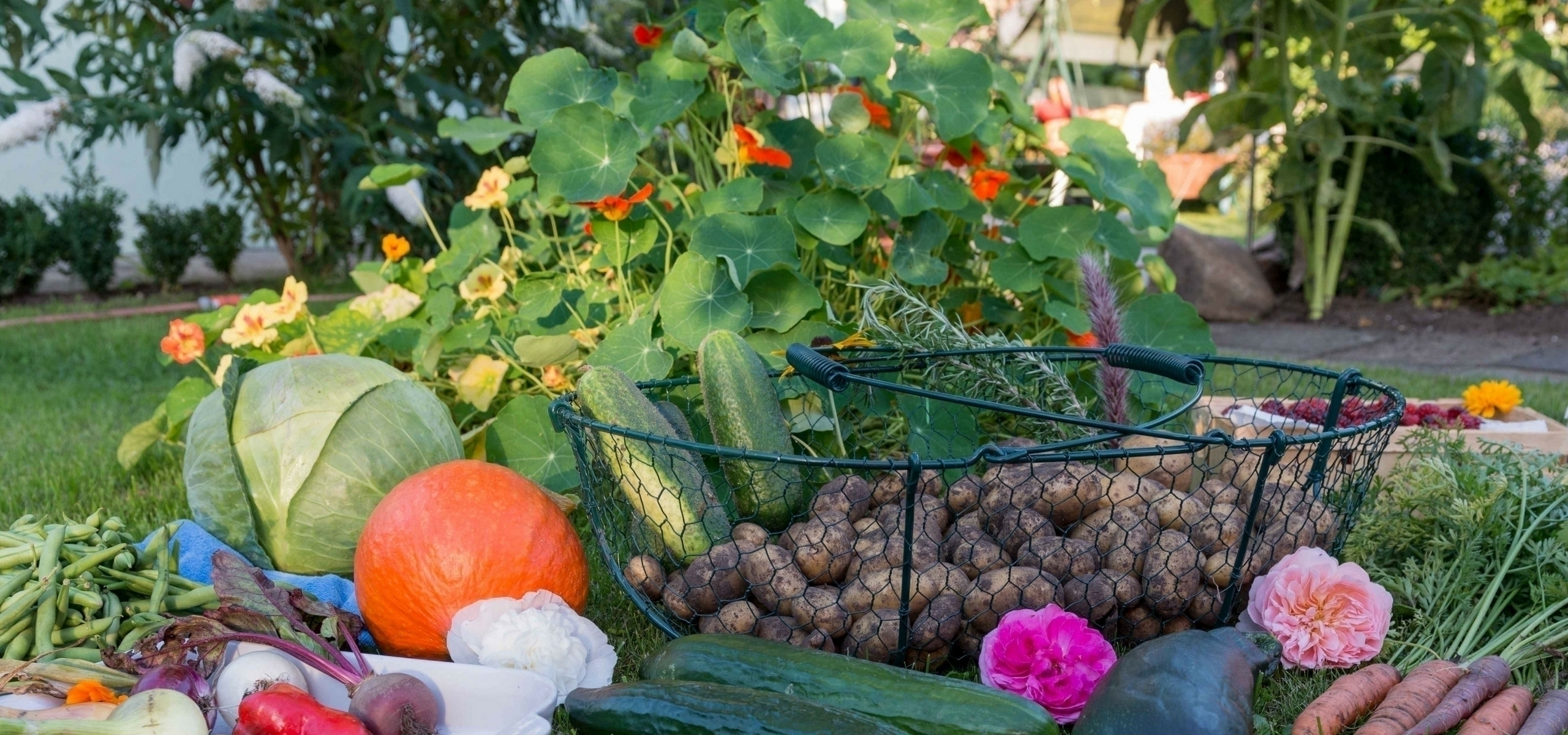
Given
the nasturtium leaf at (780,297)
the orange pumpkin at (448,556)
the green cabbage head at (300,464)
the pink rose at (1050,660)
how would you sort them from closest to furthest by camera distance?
the pink rose at (1050,660) < the orange pumpkin at (448,556) < the green cabbage head at (300,464) < the nasturtium leaf at (780,297)

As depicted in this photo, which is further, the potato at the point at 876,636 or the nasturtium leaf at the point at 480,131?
the nasturtium leaf at the point at 480,131

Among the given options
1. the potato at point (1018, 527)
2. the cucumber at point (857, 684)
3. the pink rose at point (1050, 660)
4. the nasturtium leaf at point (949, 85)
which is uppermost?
the nasturtium leaf at point (949, 85)

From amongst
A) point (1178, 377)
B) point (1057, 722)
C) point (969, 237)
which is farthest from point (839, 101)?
point (1057, 722)

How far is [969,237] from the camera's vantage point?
9.81 ft

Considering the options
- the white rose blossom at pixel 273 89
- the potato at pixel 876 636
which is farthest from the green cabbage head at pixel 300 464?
the white rose blossom at pixel 273 89

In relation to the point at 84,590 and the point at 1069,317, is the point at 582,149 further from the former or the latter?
the point at 84,590

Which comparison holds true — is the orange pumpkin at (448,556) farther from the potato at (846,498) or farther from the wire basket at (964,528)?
the potato at (846,498)

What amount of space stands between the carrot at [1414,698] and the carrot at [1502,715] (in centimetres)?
5

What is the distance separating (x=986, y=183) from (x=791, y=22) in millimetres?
622

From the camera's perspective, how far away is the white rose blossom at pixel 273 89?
446cm

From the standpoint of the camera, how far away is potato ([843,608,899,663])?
162 centimetres

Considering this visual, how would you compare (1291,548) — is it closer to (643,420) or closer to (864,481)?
(864,481)

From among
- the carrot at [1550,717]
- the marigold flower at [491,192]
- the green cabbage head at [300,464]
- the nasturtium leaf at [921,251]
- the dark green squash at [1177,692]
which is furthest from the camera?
the marigold flower at [491,192]

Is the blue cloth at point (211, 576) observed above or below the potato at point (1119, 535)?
below
